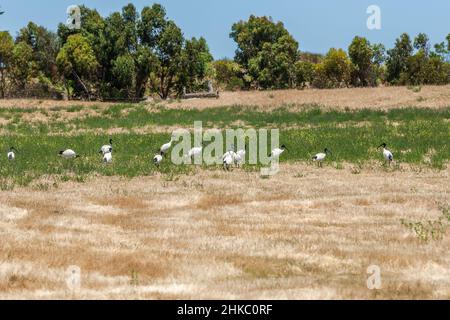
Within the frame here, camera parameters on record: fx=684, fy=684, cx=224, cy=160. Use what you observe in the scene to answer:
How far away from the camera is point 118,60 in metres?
74.2

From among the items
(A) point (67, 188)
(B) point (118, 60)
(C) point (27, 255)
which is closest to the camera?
(C) point (27, 255)

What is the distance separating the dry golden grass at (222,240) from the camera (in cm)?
1192

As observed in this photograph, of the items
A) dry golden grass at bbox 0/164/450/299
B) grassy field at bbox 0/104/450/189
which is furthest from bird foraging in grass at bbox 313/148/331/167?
dry golden grass at bbox 0/164/450/299

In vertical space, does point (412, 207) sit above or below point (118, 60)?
below

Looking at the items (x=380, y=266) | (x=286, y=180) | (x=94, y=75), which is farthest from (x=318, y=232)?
(x=94, y=75)

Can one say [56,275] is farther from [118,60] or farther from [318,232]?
[118,60]

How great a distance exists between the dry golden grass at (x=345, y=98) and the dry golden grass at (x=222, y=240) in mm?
32092

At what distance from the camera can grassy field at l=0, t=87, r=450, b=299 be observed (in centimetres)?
1222

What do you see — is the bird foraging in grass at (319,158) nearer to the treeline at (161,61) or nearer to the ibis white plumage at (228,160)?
the ibis white plumage at (228,160)

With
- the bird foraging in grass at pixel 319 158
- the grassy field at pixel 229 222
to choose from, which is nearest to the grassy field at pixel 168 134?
the grassy field at pixel 229 222

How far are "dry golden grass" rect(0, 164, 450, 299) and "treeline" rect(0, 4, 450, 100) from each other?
2110 inches

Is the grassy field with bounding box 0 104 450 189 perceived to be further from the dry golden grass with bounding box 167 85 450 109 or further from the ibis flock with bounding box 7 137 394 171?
the dry golden grass with bounding box 167 85 450 109

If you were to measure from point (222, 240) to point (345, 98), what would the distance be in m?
46.0
